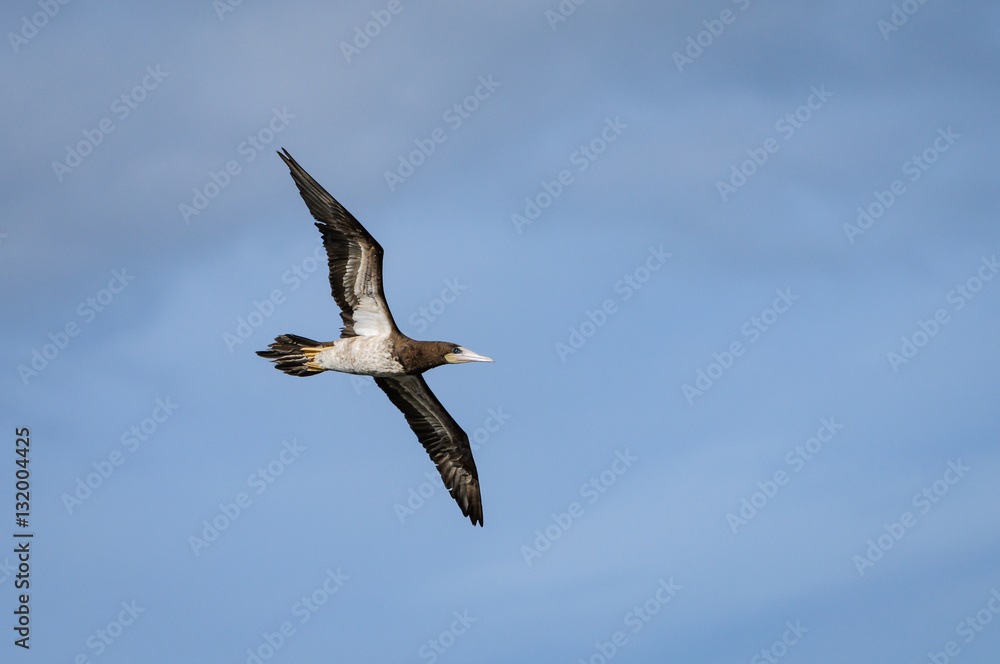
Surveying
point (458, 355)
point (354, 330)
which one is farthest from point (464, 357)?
point (354, 330)

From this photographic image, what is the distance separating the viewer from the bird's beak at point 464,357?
34156mm

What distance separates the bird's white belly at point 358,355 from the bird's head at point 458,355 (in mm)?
1113

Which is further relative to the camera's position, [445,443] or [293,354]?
[445,443]

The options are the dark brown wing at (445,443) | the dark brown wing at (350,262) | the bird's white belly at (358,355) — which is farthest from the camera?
the dark brown wing at (445,443)

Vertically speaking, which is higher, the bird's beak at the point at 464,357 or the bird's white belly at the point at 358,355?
the bird's white belly at the point at 358,355

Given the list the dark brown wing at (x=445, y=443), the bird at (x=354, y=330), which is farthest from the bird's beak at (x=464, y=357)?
the dark brown wing at (x=445, y=443)

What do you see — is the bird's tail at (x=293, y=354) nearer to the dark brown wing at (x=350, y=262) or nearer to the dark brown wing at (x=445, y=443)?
the dark brown wing at (x=350, y=262)

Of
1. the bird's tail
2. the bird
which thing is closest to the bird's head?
the bird

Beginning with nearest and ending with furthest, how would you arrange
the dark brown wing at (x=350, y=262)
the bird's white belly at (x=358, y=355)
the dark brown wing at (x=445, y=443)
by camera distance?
the dark brown wing at (x=350, y=262) < the bird's white belly at (x=358, y=355) < the dark brown wing at (x=445, y=443)

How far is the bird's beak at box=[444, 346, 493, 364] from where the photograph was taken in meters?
34.2

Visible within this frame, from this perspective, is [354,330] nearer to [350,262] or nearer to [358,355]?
[358,355]

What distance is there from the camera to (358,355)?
113 ft

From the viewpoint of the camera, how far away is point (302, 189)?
112ft

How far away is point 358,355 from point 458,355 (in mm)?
2187
